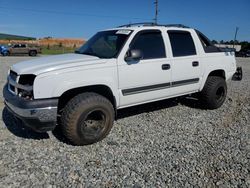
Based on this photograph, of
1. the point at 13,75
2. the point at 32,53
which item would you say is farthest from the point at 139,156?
the point at 32,53

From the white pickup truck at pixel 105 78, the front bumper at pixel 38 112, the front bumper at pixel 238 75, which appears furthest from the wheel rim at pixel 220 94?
the front bumper at pixel 38 112

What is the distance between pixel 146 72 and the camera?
4.38 metres

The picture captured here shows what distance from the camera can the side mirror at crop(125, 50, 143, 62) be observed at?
4.02m

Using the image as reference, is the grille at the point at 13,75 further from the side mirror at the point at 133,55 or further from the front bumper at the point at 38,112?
the side mirror at the point at 133,55

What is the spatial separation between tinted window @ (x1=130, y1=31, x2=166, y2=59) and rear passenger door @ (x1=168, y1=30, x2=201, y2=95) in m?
0.30

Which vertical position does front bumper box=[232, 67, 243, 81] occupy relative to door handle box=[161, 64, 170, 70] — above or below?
below

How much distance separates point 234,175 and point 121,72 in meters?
2.27

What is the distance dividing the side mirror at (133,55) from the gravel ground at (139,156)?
138cm

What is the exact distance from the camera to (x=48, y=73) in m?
3.41

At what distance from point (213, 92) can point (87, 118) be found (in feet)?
10.8

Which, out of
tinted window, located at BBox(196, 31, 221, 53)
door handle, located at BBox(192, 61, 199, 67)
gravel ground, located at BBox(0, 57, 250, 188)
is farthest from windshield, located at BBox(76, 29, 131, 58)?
tinted window, located at BBox(196, 31, 221, 53)

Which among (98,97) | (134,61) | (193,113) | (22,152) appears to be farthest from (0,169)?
(193,113)

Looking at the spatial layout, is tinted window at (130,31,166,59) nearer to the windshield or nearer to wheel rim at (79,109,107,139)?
the windshield

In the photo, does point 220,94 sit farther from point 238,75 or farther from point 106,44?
point 106,44
